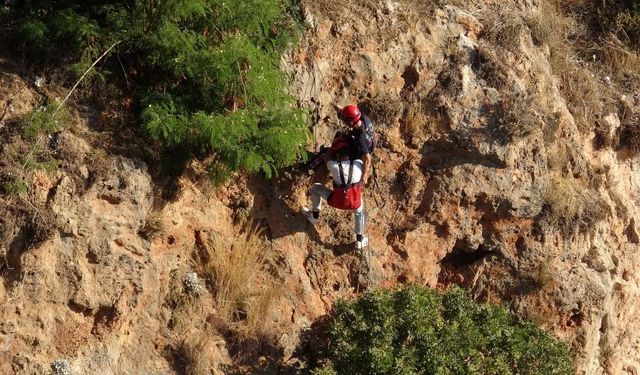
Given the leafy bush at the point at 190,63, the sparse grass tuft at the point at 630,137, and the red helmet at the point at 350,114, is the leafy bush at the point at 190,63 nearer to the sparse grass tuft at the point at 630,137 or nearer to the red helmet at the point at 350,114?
the red helmet at the point at 350,114

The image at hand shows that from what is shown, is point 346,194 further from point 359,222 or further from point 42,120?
point 42,120

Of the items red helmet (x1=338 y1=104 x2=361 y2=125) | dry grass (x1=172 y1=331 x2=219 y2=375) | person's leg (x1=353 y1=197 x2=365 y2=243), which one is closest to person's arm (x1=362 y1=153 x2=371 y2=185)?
person's leg (x1=353 y1=197 x2=365 y2=243)

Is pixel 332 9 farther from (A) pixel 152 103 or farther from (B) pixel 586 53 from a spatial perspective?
(B) pixel 586 53

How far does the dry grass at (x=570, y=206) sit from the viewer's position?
409 inches

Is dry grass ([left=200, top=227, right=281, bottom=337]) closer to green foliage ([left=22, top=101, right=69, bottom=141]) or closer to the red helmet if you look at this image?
the red helmet

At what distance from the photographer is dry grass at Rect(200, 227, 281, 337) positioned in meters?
9.01

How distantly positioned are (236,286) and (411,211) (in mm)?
2120

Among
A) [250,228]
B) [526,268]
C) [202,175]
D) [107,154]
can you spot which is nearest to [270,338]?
[250,228]

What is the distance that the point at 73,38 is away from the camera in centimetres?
879

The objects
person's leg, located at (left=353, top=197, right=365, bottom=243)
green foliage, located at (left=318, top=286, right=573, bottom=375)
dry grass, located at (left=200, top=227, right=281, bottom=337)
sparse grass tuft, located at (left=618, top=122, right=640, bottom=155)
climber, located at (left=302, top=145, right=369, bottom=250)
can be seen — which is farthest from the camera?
sparse grass tuft, located at (left=618, top=122, right=640, bottom=155)

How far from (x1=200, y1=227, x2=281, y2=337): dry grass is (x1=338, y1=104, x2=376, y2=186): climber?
1.35 metres

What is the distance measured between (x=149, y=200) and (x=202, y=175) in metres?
0.64

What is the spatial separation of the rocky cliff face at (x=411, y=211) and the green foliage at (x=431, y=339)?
0.70m

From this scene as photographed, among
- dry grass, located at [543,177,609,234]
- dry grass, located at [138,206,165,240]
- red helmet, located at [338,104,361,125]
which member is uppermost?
red helmet, located at [338,104,361,125]
